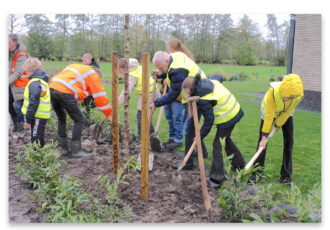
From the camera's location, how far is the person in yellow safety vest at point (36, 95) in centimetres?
332

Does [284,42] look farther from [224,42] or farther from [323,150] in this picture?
[323,150]

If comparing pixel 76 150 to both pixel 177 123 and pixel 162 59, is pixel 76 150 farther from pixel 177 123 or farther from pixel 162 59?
pixel 162 59

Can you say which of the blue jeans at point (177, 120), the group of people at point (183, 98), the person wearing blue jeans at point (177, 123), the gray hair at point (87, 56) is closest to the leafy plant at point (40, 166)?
the group of people at point (183, 98)

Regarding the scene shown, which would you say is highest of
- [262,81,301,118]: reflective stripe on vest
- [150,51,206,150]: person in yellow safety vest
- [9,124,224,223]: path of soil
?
[150,51,206,150]: person in yellow safety vest

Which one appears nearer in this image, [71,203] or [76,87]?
[71,203]

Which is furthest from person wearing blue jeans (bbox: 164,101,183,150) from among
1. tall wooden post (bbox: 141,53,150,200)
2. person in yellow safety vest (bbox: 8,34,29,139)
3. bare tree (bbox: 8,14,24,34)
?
bare tree (bbox: 8,14,24,34)

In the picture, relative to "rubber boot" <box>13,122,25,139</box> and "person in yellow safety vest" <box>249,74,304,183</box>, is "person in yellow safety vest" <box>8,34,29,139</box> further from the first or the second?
"person in yellow safety vest" <box>249,74,304,183</box>

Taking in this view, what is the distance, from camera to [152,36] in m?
3.46

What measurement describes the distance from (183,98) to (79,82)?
130 centimetres

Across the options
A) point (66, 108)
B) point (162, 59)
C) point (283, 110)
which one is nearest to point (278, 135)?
point (283, 110)

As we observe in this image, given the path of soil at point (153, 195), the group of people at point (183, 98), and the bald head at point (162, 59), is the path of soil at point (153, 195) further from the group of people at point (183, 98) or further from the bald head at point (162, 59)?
the bald head at point (162, 59)

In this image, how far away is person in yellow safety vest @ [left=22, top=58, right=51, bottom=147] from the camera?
332cm

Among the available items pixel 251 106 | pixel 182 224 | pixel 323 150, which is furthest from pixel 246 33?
pixel 182 224

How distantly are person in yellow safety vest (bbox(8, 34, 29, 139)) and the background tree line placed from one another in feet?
0.43
